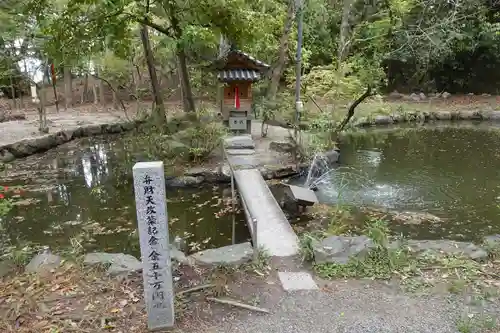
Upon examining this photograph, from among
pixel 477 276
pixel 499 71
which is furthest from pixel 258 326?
pixel 499 71

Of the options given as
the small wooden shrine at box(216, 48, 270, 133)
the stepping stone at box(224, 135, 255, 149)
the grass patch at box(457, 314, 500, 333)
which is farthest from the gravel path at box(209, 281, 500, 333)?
the small wooden shrine at box(216, 48, 270, 133)

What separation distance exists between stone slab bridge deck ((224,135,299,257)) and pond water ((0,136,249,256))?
451 millimetres

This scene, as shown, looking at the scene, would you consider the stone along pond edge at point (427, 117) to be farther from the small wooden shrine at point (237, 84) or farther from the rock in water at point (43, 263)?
the rock in water at point (43, 263)

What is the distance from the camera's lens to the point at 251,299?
13.8 feet

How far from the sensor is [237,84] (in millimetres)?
12508

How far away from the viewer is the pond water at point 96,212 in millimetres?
6938

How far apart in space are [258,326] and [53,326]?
1852mm

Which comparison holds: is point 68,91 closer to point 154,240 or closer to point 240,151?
point 240,151

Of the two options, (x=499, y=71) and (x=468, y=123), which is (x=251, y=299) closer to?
(x=468, y=123)

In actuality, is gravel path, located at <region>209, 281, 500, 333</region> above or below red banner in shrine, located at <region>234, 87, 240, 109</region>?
below

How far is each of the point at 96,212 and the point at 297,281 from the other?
520cm

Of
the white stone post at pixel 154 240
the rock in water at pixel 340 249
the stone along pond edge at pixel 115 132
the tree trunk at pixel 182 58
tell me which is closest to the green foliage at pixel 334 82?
the stone along pond edge at pixel 115 132

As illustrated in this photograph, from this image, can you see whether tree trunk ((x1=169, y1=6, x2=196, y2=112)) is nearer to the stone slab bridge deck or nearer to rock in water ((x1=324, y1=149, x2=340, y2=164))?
the stone slab bridge deck

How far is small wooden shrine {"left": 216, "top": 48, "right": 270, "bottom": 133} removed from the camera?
40.1 feet
